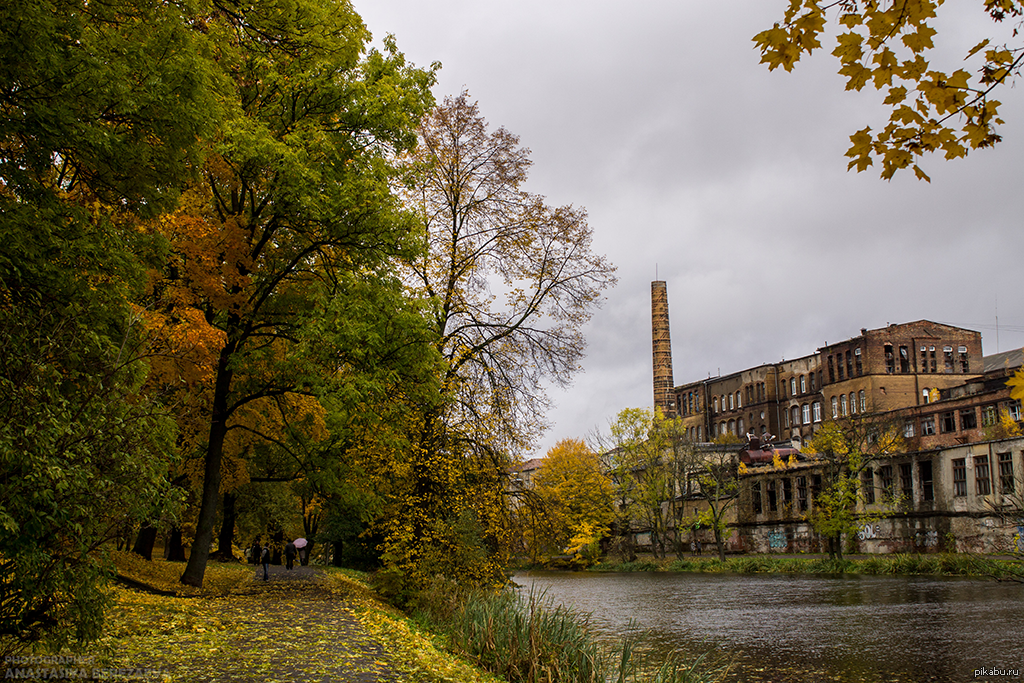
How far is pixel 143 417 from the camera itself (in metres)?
6.73

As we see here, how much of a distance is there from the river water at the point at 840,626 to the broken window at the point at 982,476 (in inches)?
483

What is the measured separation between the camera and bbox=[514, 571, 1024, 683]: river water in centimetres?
1362

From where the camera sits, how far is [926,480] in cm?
4725

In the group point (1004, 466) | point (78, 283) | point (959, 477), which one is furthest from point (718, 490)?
point (78, 283)

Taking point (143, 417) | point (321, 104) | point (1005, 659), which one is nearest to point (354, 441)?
point (321, 104)

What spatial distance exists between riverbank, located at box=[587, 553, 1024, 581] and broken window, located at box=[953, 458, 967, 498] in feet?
19.7

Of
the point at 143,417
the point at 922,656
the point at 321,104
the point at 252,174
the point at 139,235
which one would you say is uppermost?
the point at 321,104

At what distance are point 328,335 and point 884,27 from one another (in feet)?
41.3

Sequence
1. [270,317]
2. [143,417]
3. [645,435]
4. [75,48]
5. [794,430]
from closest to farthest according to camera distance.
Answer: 1. [143,417]
2. [75,48]
3. [270,317]
4. [645,435]
5. [794,430]

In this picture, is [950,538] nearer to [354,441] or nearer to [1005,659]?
[1005,659]

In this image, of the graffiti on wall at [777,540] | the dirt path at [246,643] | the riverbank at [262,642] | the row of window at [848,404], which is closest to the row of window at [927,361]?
the row of window at [848,404]

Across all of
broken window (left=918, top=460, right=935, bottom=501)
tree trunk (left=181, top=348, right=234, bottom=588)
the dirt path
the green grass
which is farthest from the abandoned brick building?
tree trunk (left=181, top=348, right=234, bottom=588)

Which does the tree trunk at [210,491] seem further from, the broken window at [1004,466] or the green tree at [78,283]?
the broken window at [1004,466]

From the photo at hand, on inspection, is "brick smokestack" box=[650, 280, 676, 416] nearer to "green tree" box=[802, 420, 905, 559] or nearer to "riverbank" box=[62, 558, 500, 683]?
"green tree" box=[802, 420, 905, 559]
